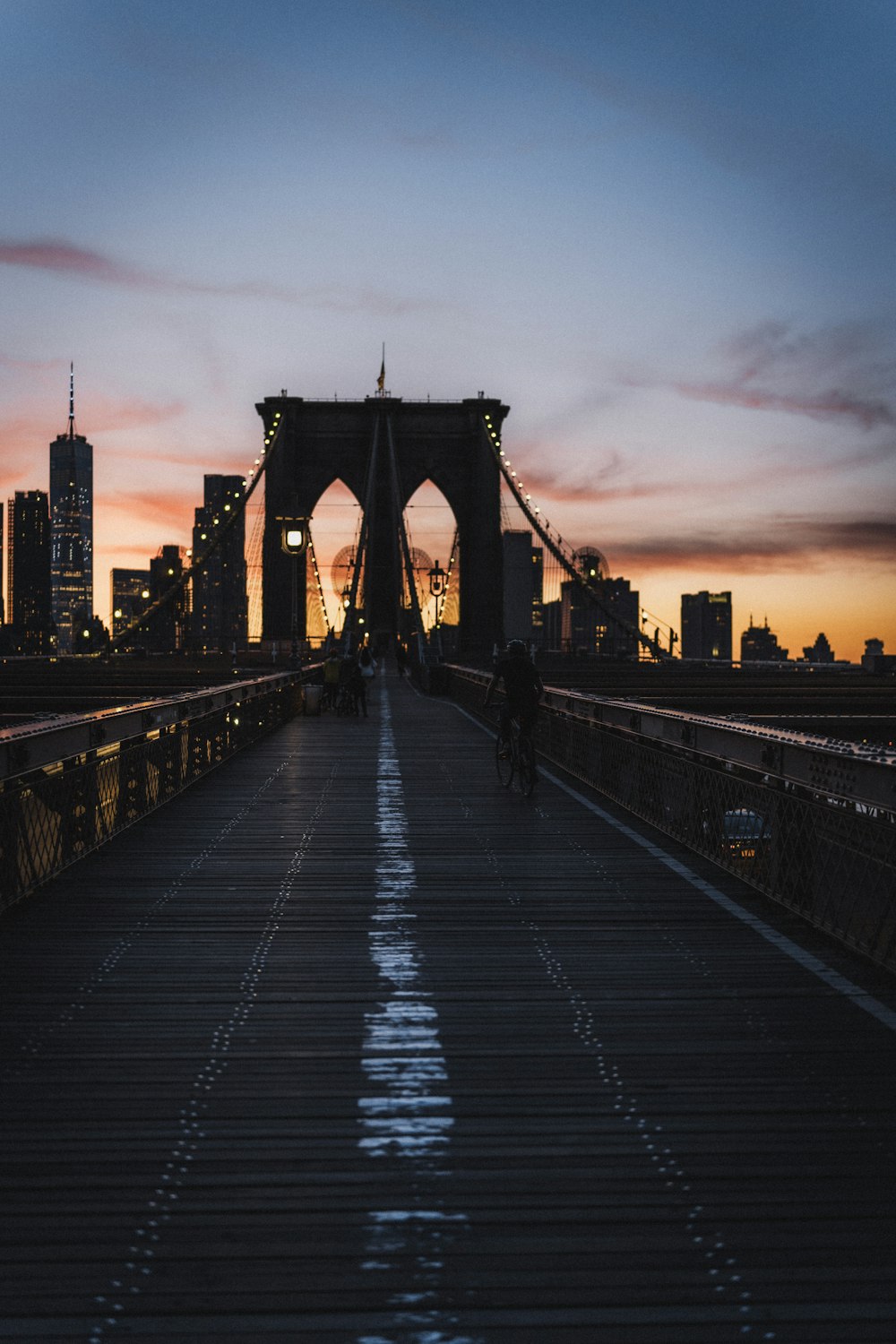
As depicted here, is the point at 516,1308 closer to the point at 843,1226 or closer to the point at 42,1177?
the point at 843,1226

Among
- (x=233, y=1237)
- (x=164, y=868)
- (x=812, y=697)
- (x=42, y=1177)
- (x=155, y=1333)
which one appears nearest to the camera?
(x=155, y=1333)

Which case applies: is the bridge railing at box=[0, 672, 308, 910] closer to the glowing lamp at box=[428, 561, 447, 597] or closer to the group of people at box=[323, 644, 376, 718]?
the group of people at box=[323, 644, 376, 718]

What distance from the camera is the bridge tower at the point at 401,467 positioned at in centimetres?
9888

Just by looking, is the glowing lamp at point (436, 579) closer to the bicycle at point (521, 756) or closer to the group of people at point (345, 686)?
the group of people at point (345, 686)

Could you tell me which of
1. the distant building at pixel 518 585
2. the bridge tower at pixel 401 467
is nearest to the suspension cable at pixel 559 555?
the bridge tower at pixel 401 467

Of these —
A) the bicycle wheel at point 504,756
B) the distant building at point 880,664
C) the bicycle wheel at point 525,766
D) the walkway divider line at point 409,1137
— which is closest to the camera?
the walkway divider line at point 409,1137

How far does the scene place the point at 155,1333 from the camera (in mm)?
3268

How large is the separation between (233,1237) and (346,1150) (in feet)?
2.30

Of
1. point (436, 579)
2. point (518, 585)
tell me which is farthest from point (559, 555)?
point (518, 585)

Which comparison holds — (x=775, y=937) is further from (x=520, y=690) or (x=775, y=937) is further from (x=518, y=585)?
(x=518, y=585)

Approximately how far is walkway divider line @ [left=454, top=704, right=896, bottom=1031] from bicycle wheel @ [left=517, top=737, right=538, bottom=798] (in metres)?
2.40

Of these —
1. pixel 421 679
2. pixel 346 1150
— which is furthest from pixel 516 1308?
pixel 421 679

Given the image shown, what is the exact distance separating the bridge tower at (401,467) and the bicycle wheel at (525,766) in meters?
81.2

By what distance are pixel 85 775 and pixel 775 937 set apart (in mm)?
5735
